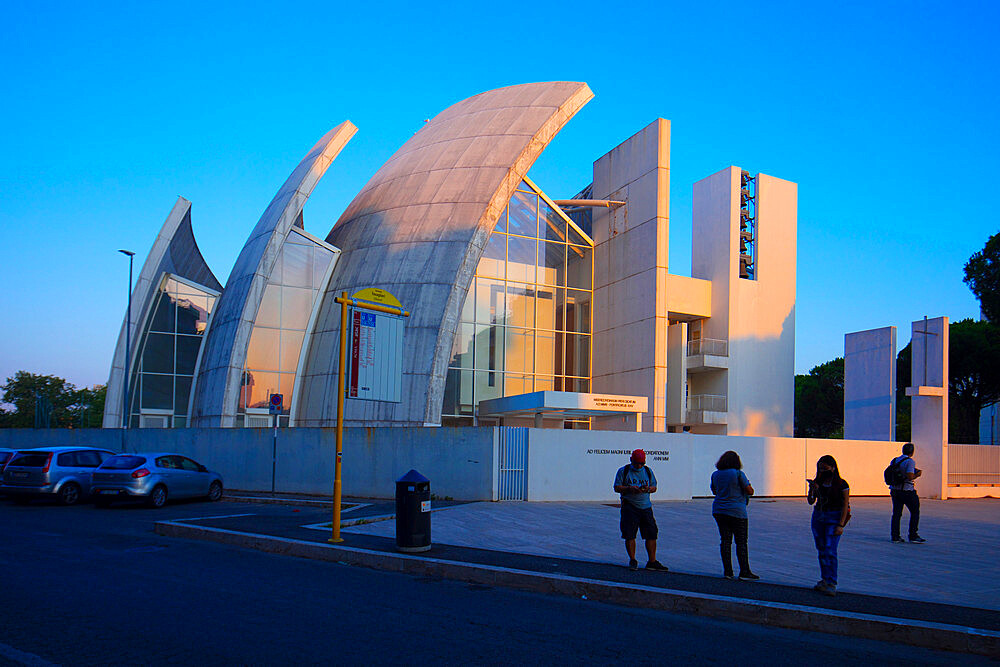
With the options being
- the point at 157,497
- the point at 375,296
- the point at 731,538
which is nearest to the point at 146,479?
the point at 157,497

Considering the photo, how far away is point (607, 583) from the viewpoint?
875 cm

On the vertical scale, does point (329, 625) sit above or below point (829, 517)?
below

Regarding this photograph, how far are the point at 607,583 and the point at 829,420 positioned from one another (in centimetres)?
6157

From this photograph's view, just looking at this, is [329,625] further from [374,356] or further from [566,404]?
[566,404]

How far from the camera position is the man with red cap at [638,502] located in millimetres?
9758

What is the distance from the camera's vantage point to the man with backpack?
14.2 meters

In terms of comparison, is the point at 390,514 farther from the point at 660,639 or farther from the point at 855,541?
the point at 660,639

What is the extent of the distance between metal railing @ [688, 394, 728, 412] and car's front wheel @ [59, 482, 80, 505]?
2589cm

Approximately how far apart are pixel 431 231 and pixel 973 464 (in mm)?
22604

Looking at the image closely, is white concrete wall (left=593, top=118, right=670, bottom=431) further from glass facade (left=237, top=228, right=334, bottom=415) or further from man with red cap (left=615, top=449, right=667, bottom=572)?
man with red cap (left=615, top=449, right=667, bottom=572)

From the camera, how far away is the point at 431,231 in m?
29.5

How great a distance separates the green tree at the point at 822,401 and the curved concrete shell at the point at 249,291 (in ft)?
158

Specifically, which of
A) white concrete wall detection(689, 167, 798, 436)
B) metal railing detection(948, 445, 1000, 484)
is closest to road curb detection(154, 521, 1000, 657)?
metal railing detection(948, 445, 1000, 484)

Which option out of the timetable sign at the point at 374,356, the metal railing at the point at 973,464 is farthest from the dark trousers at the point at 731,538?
the metal railing at the point at 973,464
